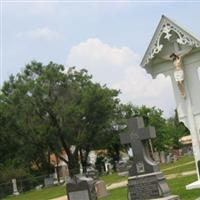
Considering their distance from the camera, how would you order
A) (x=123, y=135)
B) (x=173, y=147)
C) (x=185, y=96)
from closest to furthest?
(x=185, y=96)
(x=123, y=135)
(x=173, y=147)

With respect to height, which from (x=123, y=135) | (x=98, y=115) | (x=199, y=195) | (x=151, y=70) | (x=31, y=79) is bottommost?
(x=199, y=195)

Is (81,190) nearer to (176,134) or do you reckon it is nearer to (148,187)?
(148,187)

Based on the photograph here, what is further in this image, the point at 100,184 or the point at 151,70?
the point at 100,184

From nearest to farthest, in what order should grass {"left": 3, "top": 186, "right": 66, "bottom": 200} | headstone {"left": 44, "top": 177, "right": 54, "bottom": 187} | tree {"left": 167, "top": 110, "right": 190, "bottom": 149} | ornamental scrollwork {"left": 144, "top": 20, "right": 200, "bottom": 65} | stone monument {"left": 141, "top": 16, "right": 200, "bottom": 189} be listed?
ornamental scrollwork {"left": 144, "top": 20, "right": 200, "bottom": 65}
stone monument {"left": 141, "top": 16, "right": 200, "bottom": 189}
grass {"left": 3, "top": 186, "right": 66, "bottom": 200}
headstone {"left": 44, "top": 177, "right": 54, "bottom": 187}
tree {"left": 167, "top": 110, "right": 190, "bottom": 149}

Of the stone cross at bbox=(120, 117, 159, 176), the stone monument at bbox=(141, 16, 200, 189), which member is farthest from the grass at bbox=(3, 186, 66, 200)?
the stone monument at bbox=(141, 16, 200, 189)

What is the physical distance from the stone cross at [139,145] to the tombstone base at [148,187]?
0.26m

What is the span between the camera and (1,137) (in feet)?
181

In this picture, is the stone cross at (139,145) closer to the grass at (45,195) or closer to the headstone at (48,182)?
the grass at (45,195)

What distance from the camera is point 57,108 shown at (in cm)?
5178

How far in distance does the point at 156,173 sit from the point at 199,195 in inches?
56.0

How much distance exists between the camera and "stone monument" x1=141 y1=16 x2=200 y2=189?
48.0 feet

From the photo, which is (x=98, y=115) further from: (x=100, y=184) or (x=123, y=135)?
(x=123, y=135)

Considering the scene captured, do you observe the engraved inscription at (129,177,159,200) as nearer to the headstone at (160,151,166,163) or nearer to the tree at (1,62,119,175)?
the tree at (1,62,119,175)

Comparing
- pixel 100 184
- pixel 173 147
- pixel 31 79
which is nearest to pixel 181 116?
pixel 100 184
